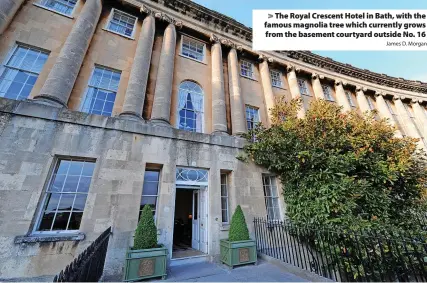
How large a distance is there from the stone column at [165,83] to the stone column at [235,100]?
3.47 m

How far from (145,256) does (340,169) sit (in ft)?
23.5

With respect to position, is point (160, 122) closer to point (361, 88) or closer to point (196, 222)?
point (196, 222)

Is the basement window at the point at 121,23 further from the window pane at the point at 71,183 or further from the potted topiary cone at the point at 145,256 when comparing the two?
the potted topiary cone at the point at 145,256

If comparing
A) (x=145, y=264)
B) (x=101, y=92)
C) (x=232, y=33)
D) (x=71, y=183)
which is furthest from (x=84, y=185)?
(x=232, y=33)

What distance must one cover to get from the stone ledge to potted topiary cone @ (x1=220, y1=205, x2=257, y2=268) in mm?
3282

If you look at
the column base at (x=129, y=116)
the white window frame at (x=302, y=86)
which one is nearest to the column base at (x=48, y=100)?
the column base at (x=129, y=116)

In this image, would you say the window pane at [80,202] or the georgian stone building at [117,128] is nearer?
the georgian stone building at [117,128]

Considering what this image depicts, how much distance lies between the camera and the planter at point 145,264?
14.9 feet

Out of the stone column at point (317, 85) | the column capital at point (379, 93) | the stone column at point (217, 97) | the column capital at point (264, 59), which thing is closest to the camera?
the stone column at point (217, 97)

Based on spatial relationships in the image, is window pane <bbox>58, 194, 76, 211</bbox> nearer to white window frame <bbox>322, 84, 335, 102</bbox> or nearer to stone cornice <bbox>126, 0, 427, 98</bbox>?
stone cornice <bbox>126, 0, 427, 98</bbox>

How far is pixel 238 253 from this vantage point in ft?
18.6

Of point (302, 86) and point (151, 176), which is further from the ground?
point (302, 86)

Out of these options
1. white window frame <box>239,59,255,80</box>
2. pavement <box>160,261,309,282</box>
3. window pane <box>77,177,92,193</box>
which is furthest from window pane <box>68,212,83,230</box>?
white window frame <box>239,59,255,80</box>

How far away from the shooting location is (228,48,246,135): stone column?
9.39 m
